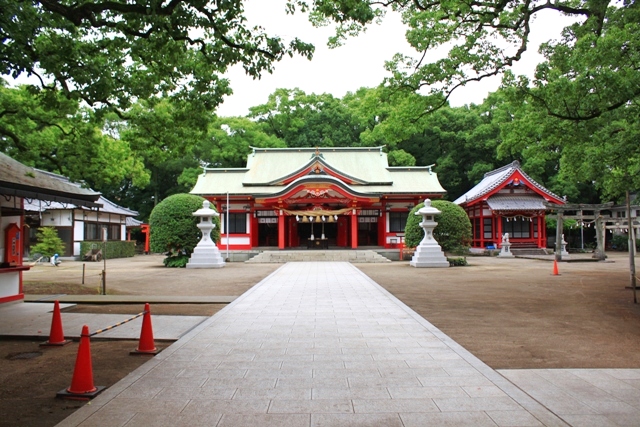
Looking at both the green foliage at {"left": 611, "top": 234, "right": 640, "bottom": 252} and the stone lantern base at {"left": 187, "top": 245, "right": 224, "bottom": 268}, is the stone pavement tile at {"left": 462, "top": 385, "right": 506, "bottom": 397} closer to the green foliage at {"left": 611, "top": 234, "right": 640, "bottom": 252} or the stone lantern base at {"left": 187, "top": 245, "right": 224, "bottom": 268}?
the stone lantern base at {"left": 187, "top": 245, "right": 224, "bottom": 268}

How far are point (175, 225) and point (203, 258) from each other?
2139 mm

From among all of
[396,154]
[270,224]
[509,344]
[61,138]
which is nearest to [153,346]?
[509,344]

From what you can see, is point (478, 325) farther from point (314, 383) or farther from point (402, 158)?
point (402, 158)

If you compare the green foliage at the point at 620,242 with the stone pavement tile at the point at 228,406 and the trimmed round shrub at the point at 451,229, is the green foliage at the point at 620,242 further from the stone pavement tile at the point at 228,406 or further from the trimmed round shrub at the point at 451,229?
the stone pavement tile at the point at 228,406

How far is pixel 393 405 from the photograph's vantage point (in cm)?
400

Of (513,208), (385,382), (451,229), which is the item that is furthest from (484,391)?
(513,208)

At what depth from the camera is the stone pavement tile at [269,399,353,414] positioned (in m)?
3.89

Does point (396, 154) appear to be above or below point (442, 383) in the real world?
above

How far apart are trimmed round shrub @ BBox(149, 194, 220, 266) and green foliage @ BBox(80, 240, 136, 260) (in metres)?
9.12

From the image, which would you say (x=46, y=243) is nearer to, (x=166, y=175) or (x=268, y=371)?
(x=268, y=371)

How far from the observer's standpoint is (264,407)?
3979mm

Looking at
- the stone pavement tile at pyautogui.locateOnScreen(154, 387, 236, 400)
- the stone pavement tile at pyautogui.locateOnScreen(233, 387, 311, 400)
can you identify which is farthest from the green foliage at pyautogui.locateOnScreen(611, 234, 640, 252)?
the stone pavement tile at pyautogui.locateOnScreen(154, 387, 236, 400)

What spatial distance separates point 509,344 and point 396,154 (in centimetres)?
3432

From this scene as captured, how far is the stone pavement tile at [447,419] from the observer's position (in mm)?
3590
